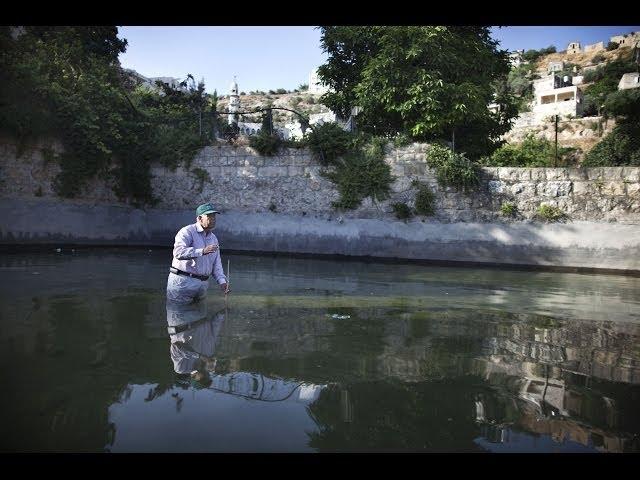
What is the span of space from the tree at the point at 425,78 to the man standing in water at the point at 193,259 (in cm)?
979

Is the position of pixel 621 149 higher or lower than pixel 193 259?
higher

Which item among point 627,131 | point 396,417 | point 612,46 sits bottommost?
point 396,417

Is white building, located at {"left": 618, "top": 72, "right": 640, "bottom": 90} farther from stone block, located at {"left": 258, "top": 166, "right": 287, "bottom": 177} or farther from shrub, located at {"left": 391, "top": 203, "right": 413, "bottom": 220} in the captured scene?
stone block, located at {"left": 258, "top": 166, "right": 287, "bottom": 177}

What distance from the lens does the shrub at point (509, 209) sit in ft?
43.6

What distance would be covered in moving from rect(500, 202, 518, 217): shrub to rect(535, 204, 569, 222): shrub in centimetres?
67

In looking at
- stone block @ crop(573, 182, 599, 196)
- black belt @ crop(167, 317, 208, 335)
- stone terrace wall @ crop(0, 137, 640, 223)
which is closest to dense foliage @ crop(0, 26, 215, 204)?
stone terrace wall @ crop(0, 137, 640, 223)

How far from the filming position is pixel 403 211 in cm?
1411

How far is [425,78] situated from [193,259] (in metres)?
10.8

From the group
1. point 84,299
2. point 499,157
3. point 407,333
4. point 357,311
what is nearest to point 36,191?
point 84,299

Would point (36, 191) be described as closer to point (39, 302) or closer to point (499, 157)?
point (39, 302)

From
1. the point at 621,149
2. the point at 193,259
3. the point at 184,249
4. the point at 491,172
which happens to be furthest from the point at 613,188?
the point at 184,249

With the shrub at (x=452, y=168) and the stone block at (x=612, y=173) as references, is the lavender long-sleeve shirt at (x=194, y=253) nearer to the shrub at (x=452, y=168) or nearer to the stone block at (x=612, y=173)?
the shrub at (x=452, y=168)

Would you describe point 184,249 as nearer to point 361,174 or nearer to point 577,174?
point 361,174

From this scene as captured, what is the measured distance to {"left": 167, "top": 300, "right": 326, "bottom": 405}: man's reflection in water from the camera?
3.86 metres
